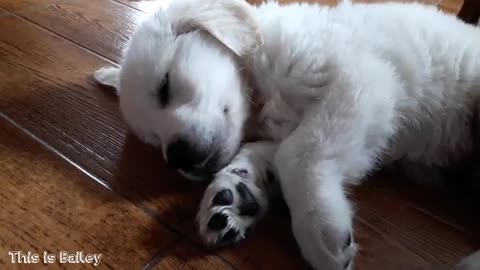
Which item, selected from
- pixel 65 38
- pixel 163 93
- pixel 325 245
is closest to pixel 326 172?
pixel 325 245

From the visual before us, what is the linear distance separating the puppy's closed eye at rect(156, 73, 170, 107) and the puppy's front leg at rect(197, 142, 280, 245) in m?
0.23

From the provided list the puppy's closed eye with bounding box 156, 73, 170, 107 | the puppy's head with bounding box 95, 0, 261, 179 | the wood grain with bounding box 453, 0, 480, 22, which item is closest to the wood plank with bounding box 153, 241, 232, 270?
the puppy's head with bounding box 95, 0, 261, 179

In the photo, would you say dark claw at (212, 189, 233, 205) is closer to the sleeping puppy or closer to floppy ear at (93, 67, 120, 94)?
the sleeping puppy

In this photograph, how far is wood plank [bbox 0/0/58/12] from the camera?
7.25ft

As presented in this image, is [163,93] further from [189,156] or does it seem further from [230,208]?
[230,208]

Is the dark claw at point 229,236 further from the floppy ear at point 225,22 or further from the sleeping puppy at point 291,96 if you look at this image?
the floppy ear at point 225,22

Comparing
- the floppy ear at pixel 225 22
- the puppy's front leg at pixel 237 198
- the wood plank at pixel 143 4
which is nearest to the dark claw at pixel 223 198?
the puppy's front leg at pixel 237 198

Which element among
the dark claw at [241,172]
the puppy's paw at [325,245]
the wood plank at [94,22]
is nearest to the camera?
the puppy's paw at [325,245]

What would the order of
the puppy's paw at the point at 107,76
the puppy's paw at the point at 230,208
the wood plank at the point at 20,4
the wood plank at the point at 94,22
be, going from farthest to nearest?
the wood plank at the point at 20,4, the wood plank at the point at 94,22, the puppy's paw at the point at 107,76, the puppy's paw at the point at 230,208

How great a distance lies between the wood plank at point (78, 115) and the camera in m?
1.27

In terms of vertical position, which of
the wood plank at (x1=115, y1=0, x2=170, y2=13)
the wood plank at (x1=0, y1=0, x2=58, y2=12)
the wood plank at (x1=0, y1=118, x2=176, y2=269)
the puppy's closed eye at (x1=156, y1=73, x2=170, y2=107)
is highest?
the puppy's closed eye at (x1=156, y1=73, x2=170, y2=107)

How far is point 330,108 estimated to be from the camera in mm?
1146

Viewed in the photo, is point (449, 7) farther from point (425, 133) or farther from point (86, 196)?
point (86, 196)

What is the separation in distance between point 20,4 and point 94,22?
391 millimetres
